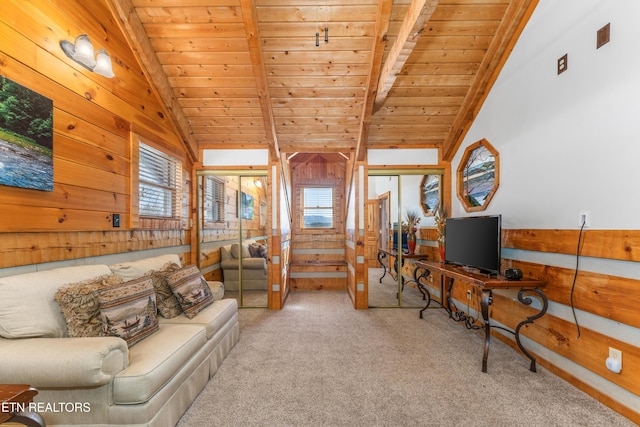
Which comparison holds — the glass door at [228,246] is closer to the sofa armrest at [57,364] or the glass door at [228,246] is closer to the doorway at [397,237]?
the doorway at [397,237]

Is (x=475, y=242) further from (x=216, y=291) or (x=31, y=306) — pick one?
(x=31, y=306)

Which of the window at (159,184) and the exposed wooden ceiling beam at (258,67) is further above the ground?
the exposed wooden ceiling beam at (258,67)

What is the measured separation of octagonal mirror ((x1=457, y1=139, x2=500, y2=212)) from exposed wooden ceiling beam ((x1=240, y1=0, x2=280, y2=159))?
8.38 ft

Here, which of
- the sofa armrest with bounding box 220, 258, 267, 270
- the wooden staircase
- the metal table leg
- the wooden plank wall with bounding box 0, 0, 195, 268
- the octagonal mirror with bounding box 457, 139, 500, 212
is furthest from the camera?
the wooden staircase

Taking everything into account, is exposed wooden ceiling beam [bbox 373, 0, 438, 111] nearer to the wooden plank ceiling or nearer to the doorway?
the wooden plank ceiling

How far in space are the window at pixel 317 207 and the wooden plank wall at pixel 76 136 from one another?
13.7ft

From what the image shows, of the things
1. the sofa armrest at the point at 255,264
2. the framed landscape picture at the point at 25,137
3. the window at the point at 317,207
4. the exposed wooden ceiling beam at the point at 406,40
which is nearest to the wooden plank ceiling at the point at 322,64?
the exposed wooden ceiling beam at the point at 406,40

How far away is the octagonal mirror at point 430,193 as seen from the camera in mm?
4280

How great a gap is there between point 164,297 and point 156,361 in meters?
0.88

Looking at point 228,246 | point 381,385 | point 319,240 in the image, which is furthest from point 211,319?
point 319,240

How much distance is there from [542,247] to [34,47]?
4.08 m

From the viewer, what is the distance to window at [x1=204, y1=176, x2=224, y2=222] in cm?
466

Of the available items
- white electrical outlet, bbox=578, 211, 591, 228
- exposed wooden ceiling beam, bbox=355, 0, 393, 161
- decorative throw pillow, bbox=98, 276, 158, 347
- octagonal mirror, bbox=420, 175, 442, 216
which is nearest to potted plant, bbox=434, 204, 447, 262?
octagonal mirror, bbox=420, 175, 442, 216

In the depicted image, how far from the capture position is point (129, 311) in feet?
6.01
